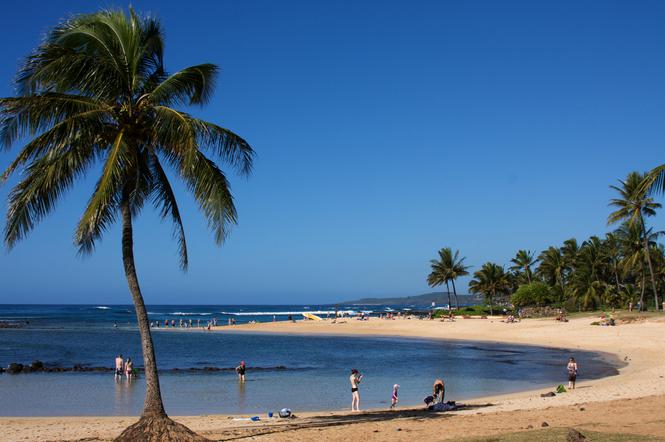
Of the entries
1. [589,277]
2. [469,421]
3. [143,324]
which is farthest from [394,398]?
[589,277]

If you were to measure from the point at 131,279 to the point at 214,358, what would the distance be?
96.6ft

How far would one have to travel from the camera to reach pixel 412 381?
2761cm

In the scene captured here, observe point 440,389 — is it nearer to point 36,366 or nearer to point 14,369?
point 14,369

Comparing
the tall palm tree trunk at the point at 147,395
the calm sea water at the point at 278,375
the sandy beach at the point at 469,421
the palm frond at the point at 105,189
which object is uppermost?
the palm frond at the point at 105,189

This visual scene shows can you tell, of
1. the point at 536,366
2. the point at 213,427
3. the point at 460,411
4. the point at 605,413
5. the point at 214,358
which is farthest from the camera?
the point at 214,358

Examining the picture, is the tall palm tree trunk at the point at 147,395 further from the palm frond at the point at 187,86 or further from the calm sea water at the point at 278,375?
the calm sea water at the point at 278,375

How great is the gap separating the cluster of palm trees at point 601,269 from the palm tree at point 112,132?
131 ft

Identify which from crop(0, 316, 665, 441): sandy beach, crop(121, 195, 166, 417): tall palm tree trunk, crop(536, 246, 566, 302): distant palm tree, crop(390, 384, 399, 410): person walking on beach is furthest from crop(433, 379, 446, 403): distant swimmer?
crop(536, 246, 566, 302): distant palm tree

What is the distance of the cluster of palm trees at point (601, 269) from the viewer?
53156 millimetres

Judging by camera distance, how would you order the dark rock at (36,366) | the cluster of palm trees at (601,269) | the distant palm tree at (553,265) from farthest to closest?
1. the distant palm tree at (553,265)
2. the cluster of palm trees at (601,269)
3. the dark rock at (36,366)

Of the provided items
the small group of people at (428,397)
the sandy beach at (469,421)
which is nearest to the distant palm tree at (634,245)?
the sandy beach at (469,421)

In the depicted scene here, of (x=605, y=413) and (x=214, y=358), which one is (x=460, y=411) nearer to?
(x=605, y=413)

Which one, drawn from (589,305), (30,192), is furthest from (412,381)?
(589,305)

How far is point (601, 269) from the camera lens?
70562 mm
